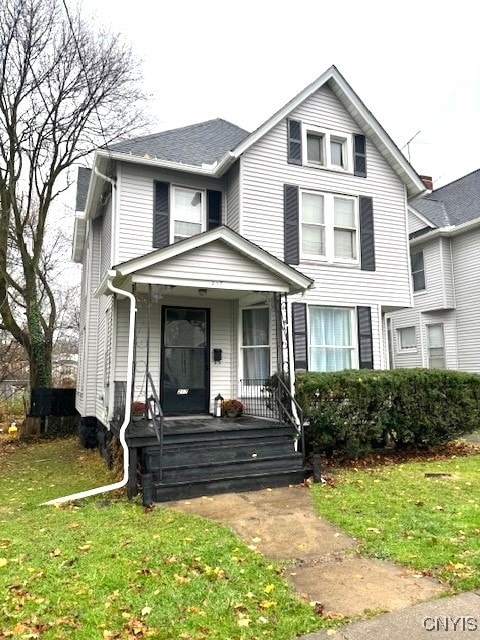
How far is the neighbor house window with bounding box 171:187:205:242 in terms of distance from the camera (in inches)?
389

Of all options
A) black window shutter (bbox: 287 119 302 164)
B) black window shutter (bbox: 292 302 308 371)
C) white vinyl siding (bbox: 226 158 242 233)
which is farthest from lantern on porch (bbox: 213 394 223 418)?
black window shutter (bbox: 287 119 302 164)

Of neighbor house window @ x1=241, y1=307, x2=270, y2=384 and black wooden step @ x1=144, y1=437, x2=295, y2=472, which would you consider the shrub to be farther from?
black wooden step @ x1=144, y1=437, x2=295, y2=472

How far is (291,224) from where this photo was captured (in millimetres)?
10406

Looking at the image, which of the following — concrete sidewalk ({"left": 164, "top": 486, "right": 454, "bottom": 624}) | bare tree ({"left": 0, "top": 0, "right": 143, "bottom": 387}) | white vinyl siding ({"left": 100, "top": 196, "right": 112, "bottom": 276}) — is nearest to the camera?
concrete sidewalk ({"left": 164, "top": 486, "right": 454, "bottom": 624})

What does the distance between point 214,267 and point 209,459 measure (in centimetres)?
313

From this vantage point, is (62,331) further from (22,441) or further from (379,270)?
(379,270)

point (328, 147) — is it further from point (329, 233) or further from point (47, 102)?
point (47, 102)

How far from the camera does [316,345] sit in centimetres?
1032

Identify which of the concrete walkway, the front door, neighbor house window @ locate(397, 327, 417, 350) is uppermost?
neighbor house window @ locate(397, 327, 417, 350)

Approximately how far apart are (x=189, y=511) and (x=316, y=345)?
547 cm

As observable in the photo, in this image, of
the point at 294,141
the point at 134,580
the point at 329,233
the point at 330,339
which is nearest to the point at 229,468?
the point at 134,580

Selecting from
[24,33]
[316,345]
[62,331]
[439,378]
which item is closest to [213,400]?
[316,345]

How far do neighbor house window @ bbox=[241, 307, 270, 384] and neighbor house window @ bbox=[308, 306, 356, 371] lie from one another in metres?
1.11

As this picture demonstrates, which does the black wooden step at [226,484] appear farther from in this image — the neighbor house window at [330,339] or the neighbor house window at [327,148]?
the neighbor house window at [327,148]
